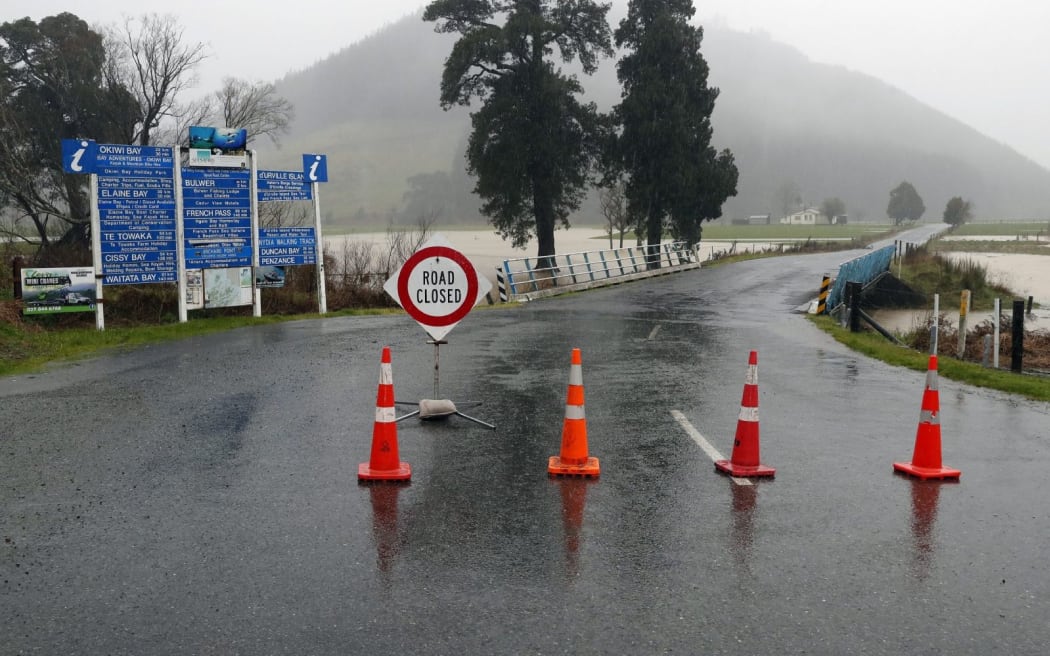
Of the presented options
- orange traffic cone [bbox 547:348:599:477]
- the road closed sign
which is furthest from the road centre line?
the road closed sign

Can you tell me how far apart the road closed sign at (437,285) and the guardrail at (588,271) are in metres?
17.2

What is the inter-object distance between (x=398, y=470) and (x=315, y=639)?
111 inches

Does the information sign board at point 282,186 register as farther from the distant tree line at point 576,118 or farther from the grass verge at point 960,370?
the distant tree line at point 576,118

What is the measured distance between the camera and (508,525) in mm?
5664

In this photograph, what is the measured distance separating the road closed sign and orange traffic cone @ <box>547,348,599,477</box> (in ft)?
6.65

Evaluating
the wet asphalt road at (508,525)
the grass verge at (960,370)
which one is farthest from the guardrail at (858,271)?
the wet asphalt road at (508,525)

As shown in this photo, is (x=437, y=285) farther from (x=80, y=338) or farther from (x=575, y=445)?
(x=80, y=338)

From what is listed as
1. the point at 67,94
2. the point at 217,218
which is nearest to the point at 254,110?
the point at 67,94

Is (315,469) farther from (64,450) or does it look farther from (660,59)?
(660,59)

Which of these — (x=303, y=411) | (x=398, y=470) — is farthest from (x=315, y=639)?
(x=303, y=411)

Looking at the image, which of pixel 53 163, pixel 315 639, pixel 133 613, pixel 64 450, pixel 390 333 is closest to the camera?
pixel 315 639

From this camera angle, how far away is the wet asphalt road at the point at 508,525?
165 inches

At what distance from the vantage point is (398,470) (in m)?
6.84

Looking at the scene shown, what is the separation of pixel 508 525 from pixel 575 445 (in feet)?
4.87
